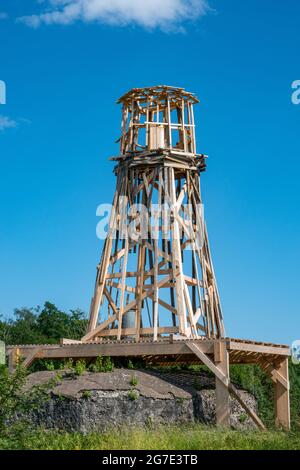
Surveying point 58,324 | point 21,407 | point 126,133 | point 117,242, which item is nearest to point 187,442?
point 21,407

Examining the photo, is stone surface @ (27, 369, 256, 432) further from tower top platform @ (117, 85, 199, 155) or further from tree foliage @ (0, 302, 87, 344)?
tree foliage @ (0, 302, 87, 344)

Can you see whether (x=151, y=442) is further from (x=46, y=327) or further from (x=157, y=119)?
(x=46, y=327)

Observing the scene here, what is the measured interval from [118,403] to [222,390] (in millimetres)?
2841

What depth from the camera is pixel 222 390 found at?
78.1 feet

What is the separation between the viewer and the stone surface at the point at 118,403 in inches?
904

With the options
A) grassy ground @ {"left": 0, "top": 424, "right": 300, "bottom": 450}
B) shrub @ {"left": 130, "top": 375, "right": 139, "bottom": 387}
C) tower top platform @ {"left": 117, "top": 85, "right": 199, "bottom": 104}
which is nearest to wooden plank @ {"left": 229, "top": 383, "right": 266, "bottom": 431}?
shrub @ {"left": 130, "top": 375, "right": 139, "bottom": 387}

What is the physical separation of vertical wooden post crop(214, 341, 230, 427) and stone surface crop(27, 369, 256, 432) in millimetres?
907

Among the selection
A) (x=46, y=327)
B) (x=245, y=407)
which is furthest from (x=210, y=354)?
(x=46, y=327)

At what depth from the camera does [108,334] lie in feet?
93.4

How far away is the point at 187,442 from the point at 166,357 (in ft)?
35.0

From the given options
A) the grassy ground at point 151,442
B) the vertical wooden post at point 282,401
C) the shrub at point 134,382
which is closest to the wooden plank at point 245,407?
the shrub at point 134,382

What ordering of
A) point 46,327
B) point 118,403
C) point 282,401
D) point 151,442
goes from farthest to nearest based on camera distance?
point 46,327, point 282,401, point 118,403, point 151,442
